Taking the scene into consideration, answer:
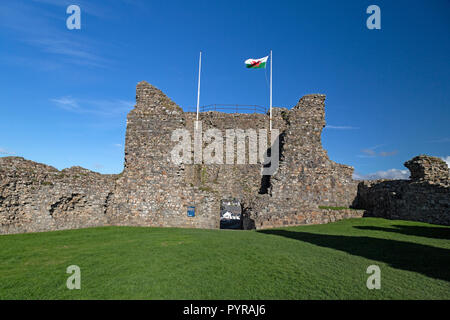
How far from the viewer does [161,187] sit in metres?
17.0

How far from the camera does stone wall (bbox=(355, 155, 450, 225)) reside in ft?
53.6

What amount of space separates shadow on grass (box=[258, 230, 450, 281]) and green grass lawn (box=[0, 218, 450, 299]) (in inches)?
1.0

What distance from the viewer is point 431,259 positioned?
23.0ft

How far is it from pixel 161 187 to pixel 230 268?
1140 centimetres

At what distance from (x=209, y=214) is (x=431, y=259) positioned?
38.9ft

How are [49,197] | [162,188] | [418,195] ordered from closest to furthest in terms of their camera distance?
[49,197] < [162,188] < [418,195]

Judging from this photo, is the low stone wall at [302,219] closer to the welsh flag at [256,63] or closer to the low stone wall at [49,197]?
the low stone wall at [49,197]

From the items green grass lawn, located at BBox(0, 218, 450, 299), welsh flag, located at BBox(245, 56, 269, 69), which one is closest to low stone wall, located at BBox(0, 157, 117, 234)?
green grass lawn, located at BBox(0, 218, 450, 299)

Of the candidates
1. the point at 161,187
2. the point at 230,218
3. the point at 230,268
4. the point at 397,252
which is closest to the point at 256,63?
the point at 161,187

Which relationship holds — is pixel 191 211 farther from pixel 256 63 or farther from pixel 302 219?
pixel 256 63

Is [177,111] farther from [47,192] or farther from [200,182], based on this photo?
[47,192]
